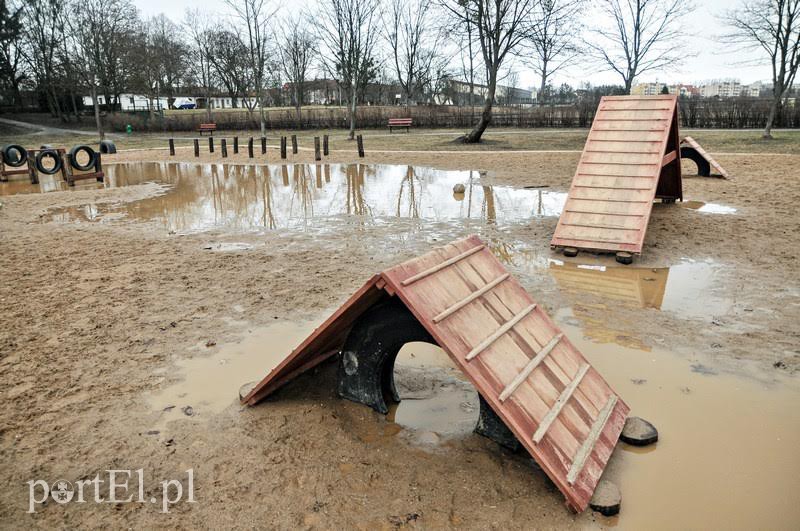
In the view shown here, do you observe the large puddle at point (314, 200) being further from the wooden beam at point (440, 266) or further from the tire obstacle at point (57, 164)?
the wooden beam at point (440, 266)

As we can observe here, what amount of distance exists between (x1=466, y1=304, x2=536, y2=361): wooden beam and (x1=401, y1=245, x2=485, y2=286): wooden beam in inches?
21.7

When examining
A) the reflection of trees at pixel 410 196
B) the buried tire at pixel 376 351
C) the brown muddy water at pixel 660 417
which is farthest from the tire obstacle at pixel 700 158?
the buried tire at pixel 376 351

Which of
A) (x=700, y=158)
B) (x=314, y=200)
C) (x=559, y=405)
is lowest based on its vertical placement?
(x=559, y=405)

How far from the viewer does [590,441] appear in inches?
134

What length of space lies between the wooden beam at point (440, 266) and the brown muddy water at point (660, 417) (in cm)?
112

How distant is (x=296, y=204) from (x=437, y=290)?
978 cm

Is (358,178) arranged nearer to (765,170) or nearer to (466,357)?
(765,170)

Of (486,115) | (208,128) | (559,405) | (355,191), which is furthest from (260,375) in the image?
(208,128)

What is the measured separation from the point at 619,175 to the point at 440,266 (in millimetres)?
6554

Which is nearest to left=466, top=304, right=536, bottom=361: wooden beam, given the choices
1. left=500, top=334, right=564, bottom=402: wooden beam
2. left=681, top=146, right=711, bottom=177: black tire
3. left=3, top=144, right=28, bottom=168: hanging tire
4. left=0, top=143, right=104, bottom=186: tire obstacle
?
left=500, top=334, right=564, bottom=402: wooden beam

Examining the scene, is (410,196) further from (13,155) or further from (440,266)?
(13,155)

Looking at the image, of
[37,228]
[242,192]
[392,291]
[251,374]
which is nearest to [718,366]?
[392,291]

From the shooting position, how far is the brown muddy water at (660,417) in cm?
321

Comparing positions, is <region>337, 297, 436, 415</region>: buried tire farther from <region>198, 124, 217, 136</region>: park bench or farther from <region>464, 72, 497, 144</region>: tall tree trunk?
<region>198, 124, 217, 136</region>: park bench
